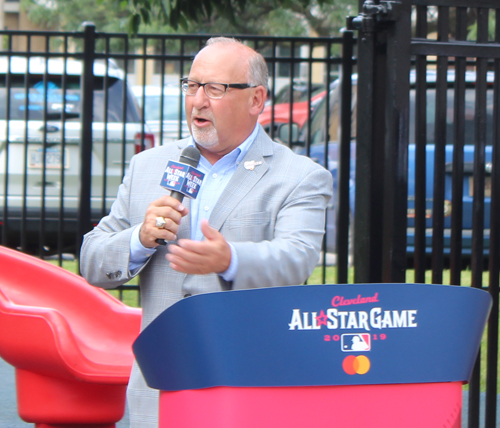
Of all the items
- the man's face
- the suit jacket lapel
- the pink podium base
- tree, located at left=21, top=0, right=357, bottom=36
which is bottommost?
the pink podium base

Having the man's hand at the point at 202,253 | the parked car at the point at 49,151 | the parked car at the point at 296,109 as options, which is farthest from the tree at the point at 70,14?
the man's hand at the point at 202,253

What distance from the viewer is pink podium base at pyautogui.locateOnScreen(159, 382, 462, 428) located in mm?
1700

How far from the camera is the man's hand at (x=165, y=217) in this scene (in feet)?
6.51

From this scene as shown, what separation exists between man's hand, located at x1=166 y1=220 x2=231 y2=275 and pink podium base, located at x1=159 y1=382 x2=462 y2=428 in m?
0.31

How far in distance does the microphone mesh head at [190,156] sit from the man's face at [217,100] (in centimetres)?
6

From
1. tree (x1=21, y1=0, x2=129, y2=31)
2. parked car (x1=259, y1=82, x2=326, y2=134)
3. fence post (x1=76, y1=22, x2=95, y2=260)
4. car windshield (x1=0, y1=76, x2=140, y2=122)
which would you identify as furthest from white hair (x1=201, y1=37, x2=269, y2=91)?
tree (x1=21, y1=0, x2=129, y2=31)

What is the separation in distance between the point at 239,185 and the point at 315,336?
729 mm

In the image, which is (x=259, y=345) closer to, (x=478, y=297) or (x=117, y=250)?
(x=478, y=297)

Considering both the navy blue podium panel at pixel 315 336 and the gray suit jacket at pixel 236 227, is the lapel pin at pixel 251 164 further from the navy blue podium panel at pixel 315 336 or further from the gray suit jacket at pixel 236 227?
the navy blue podium panel at pixel 315 336

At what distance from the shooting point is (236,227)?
229 cm

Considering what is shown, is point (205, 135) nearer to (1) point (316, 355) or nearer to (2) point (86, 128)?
(1) point (316, 355)

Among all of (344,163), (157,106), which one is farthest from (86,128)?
(157,106)

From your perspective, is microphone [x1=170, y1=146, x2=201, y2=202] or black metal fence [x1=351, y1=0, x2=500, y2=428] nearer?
microphone [x1=170, y1=146, x2=201, y2=202]

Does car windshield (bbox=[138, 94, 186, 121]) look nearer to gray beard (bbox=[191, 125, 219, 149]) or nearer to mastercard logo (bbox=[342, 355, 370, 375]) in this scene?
gray beard (bbox=[191, 125, 219, 149])
